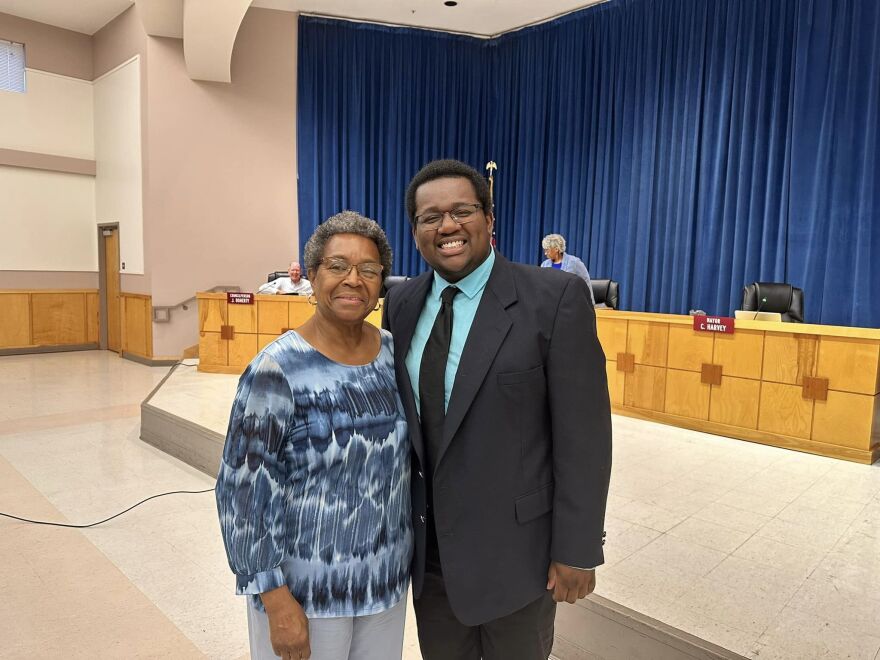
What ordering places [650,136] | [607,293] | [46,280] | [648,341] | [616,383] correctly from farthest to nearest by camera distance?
1. [46,280]
2. [650,136]
3. [607,293]
4. [616,383]
5. [648,341]

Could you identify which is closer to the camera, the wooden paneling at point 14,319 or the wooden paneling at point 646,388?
the wooden paneling at point 646,388

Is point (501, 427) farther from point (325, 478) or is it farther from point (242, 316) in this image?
point (242, 316)

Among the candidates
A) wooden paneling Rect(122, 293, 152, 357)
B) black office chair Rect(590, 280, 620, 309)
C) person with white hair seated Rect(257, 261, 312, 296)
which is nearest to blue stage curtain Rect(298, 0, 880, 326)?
black office chair Rect(590, 280, 620, 309)

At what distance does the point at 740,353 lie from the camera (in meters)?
4.71

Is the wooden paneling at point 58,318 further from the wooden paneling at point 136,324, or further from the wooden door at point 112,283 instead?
the wooden paneling at point 136,324

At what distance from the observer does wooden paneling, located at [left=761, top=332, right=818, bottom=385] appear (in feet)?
14.3

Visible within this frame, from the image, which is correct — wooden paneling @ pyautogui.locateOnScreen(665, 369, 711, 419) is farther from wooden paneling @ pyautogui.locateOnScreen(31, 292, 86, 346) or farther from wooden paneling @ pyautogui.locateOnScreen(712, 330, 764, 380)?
wooden paneling @ pyautogui.locateOnScreen(31, 292, 86, 346)

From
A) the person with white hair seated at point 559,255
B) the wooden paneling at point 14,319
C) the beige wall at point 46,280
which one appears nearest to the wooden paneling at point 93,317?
the beige wall at point 46,280

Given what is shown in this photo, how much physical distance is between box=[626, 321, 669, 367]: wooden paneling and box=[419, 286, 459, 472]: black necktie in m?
4.22

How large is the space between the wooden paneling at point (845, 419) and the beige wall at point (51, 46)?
416 inches

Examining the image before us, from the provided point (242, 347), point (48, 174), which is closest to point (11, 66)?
point (48, 174)

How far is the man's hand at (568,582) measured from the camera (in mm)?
1271

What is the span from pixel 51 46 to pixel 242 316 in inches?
228

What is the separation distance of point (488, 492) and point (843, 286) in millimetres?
6999
